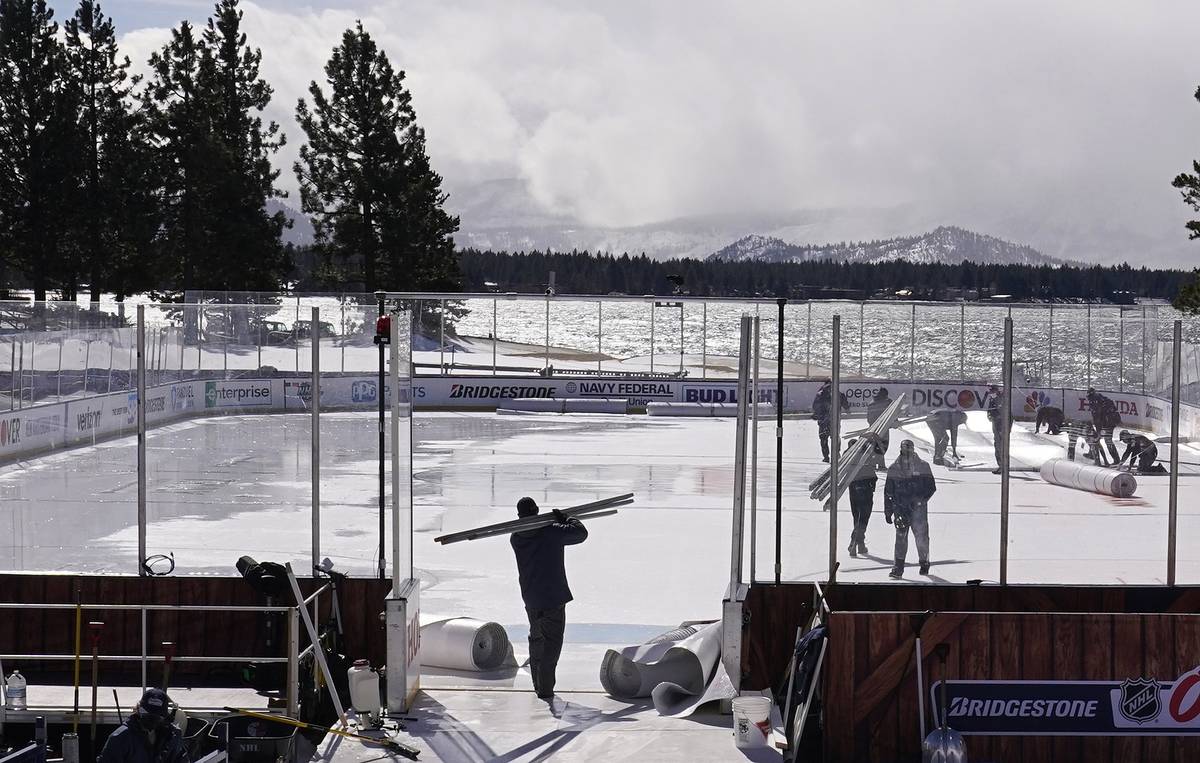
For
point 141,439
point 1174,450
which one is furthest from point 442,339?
point 1174,450

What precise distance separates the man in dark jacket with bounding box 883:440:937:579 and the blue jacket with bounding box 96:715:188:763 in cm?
545

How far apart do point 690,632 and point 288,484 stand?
13388 mm

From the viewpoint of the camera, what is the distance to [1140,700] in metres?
8.94

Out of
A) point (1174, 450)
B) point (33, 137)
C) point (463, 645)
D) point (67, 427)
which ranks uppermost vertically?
point (33, 137)

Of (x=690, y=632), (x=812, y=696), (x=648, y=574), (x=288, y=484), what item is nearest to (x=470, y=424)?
(x=288, y=484)

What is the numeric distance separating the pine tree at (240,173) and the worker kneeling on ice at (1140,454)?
53.7 meters

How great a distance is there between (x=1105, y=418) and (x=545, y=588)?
5244mm

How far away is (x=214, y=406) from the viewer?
107 ft

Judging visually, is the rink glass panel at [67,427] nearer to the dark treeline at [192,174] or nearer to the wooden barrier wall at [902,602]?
the wooden barrier wall at [902,602]

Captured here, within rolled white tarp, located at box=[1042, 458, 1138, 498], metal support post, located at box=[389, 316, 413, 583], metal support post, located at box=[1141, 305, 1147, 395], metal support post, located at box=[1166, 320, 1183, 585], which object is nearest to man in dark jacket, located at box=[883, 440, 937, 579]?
rolled white tarp, located at box=[1042, 458, 1138, 498]

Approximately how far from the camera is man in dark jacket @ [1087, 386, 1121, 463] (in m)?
11.5

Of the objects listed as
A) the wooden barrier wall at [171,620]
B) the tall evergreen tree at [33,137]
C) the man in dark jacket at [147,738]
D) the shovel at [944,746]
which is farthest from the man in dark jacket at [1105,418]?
the tall evergreen tree at [33,137]

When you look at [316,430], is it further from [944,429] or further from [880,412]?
[944,429]

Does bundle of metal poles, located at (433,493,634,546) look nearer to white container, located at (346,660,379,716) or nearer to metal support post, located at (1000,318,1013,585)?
white container, located at (346,660,379,716)
